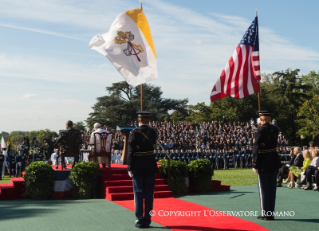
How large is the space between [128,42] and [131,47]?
0.18m

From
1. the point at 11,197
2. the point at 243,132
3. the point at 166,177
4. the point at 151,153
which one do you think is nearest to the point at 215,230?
the point at 151,153

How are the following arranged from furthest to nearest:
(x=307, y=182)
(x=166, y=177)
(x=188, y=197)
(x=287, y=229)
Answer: (x=307, y=182), (x=166, y=177), (x=188, y=197), (x=287, y=229)

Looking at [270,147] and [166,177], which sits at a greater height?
[270,147]

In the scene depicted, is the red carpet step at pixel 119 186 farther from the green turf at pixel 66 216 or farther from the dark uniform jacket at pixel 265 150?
the dark uniform jacket at pixel 265 150

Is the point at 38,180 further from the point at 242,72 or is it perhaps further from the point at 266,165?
the point at 266,165

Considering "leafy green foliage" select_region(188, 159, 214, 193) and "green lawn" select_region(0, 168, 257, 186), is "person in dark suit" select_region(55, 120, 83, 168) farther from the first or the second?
"green lawn" select_region(0, 168, 257, 186)

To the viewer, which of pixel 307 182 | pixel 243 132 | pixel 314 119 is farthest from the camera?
pixel 314 119

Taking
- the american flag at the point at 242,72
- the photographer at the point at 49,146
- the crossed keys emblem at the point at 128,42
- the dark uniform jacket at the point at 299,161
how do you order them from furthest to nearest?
the photographer at the point at 49,146
the dark uniform jacket at the point at 299,161
the crossed keys emblem at the point at 128,42
the american flag at the point at 242,72

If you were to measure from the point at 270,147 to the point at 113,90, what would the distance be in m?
59.8

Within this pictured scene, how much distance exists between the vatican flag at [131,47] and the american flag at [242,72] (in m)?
2.23

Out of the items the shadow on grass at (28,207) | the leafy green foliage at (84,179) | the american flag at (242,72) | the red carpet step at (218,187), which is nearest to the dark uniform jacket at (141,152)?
the shadow on grass at (28,207)

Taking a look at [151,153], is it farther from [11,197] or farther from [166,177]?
[11,197]

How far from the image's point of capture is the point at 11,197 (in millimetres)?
11586

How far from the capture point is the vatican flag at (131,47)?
1230cm
